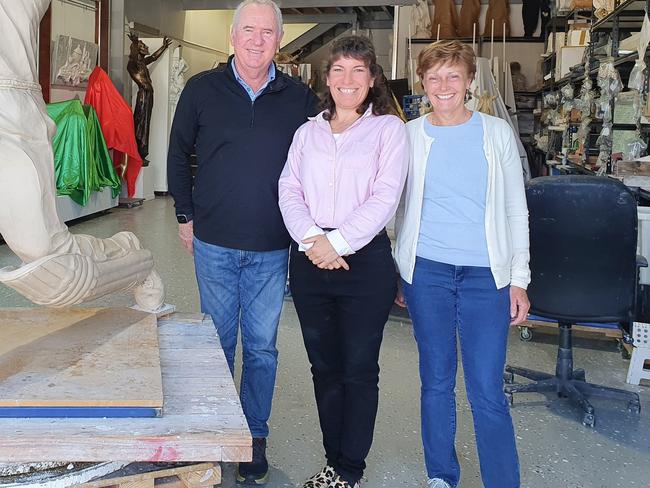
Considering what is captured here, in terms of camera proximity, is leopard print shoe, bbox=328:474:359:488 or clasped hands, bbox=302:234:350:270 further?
leopard print shoe, bbox=328:474:359:488

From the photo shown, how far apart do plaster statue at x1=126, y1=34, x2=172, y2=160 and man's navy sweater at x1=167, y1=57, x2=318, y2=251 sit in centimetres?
739

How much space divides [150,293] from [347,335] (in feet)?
2.19

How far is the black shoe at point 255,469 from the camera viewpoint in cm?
229

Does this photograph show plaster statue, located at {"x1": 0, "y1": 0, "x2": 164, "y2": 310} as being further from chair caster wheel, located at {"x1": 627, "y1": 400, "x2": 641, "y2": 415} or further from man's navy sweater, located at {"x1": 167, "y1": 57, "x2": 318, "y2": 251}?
chair caster wheel, located at {"x1": 627, "y1": 400, "x2": 641, "y2": 415}

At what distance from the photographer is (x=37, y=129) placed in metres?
1.78

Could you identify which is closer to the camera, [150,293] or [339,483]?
[339,483]

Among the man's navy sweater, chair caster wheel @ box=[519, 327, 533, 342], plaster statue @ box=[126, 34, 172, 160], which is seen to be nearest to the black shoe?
the man's navy sweater

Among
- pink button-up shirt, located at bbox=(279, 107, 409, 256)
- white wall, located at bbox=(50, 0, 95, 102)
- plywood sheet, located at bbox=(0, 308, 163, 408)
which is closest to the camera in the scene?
plywood sheet, located at bbox=(0, 308, 163, 408)

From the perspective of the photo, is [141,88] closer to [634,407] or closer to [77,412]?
[634,407]

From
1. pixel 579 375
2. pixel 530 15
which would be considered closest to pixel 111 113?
pixel 530 15

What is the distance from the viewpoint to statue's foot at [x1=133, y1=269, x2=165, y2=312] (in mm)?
2260

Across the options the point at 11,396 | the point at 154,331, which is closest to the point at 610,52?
the point at 154,331

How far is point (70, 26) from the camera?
814 cm

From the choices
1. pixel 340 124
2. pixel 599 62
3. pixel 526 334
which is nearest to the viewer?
pixel 340 124
